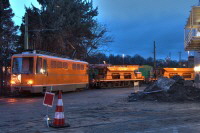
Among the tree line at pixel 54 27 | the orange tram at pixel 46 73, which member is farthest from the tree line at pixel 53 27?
the orange tram at pixel 46 73

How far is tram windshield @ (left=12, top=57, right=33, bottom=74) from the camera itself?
65.0 ft

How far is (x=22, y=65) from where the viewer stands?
20.0 metres

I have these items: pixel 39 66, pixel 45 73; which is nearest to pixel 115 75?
pixel 45 73

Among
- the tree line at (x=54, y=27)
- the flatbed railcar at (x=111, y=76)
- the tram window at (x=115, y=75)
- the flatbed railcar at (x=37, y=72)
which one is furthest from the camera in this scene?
the tram window at (x=115, y=75)

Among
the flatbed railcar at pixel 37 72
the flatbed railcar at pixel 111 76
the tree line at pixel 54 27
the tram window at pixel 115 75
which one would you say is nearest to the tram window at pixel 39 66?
the flatbed railcar at pixel 37 72

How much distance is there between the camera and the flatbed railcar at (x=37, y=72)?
774 inches

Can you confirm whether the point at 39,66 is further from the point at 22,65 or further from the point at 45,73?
the point at 22,65

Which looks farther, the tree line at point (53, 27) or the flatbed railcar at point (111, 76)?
the flatbed railcar at point (111, 76)

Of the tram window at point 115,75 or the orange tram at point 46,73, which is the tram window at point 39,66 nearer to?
the orange tram at point 46,73

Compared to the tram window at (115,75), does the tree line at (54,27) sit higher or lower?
higher

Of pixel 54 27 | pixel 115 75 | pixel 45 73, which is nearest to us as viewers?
pixel 45 73

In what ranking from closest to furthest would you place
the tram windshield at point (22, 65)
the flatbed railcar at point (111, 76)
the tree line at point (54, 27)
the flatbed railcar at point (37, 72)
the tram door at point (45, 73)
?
the flatbed railcar at point (37, 72) → the tram windshield at point (22, 65) → the tram door at point (45, 73) → the tree line at point (54, 27) → the flatbed railcar at point (111, 76)

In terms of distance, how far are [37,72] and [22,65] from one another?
1.20 m

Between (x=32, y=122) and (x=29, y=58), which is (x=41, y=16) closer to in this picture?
(x=29, y=58)
